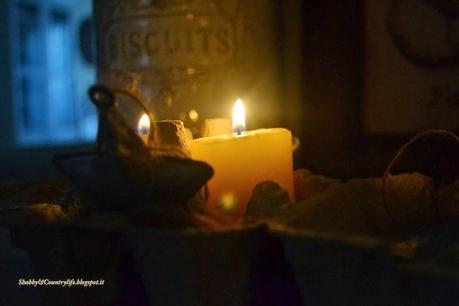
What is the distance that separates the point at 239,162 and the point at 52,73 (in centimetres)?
212

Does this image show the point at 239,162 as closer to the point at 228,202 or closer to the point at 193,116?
the point at 228,202

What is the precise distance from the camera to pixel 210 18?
27.9 inches

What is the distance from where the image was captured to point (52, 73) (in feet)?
7.97

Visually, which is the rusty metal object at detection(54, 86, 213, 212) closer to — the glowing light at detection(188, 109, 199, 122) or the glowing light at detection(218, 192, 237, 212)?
the glowing light at detection(218, 192, 237, 212)

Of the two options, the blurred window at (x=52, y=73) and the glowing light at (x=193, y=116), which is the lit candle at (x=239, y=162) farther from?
the blurred window at (x=52, y=73)

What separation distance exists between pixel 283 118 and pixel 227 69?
14cm

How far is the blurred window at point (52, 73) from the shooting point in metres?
2.24

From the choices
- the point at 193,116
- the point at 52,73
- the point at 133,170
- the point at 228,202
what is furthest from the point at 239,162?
the point at 52,73

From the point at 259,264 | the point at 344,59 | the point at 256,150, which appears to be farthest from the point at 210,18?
the point at 259,264

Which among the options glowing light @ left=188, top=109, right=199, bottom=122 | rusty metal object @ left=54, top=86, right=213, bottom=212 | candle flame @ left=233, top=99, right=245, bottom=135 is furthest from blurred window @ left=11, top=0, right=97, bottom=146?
rusty metal object @ left=54, top=86, right=213, bottom=212

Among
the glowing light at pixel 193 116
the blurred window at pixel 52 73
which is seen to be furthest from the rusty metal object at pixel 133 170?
the blurred window at pixel 52 73

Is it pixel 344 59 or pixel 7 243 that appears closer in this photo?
pixel 7 243

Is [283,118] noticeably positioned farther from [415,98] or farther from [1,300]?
[1,300]

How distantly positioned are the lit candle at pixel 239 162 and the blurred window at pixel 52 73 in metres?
1.78
